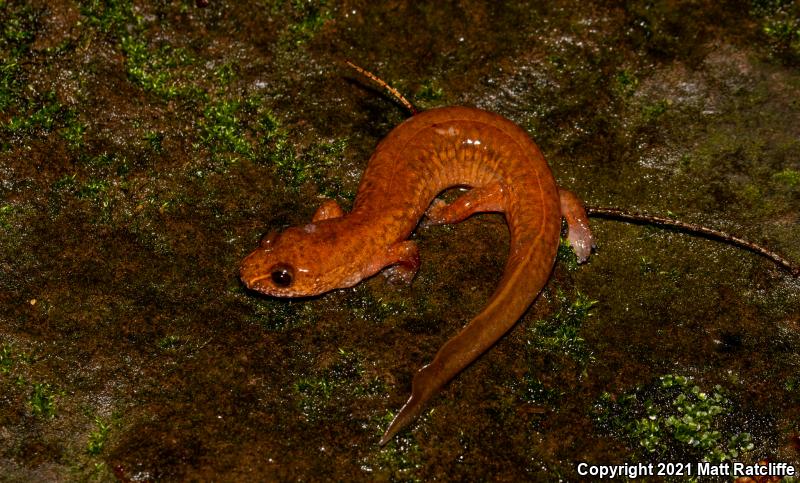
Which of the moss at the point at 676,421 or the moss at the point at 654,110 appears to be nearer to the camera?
the moss at the point at 676,421

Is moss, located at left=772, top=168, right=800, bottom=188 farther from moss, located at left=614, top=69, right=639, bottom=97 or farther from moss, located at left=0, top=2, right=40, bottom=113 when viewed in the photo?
moss, located at left=0, top=2, right=40, bottom=113

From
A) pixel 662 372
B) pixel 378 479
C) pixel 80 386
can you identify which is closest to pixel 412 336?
pixel 378 479

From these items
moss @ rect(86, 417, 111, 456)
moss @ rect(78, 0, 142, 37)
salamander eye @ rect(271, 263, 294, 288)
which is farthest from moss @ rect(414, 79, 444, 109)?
moss @ rect(86, 417, 111, 456)

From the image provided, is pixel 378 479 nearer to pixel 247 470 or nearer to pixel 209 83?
pixel 247 470

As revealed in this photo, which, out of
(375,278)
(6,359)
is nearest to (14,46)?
(6,359)

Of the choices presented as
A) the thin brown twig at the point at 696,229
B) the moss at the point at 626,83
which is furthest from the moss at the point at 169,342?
the moss at the point at 626,83

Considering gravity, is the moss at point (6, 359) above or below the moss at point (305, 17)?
below

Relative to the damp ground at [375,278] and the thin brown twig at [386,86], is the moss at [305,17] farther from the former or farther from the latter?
the thin brown twig at [386,86]

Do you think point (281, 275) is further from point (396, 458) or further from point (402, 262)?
point (396, 458)
